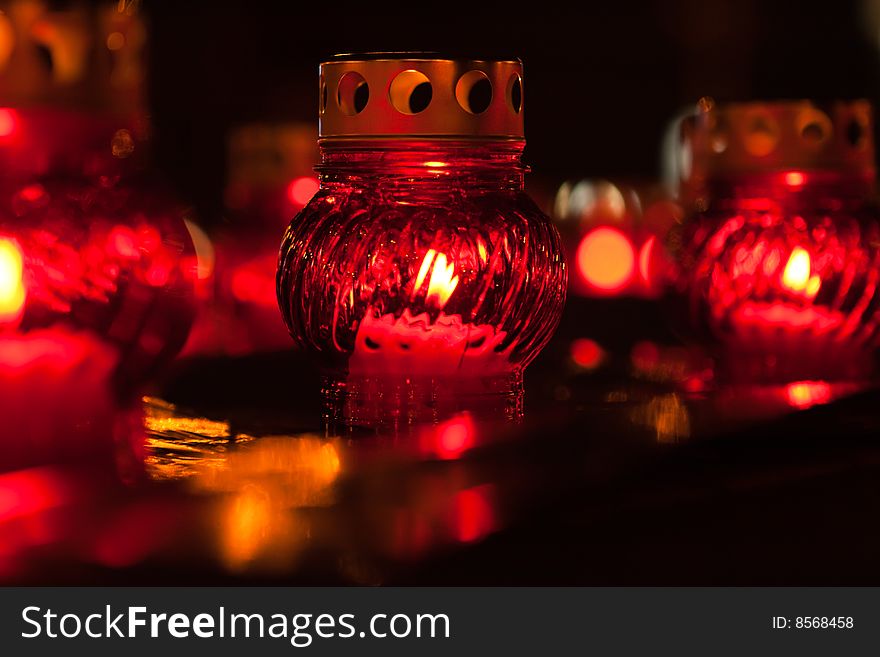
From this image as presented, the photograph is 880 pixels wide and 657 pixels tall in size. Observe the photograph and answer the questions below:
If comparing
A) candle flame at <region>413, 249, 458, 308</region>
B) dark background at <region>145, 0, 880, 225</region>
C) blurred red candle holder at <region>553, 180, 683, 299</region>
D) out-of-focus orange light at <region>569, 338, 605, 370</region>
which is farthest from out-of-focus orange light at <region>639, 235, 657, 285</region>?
dark background at <region>145, 0, 880, 225</region>

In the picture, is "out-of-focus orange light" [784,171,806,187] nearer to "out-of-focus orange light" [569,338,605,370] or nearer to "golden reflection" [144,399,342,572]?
"out-of-focus orange light" [569,338,605,370]

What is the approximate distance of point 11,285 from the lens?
2.35ft

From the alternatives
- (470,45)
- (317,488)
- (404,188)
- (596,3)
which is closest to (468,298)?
(404,188)

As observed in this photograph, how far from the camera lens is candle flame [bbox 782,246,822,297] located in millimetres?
911

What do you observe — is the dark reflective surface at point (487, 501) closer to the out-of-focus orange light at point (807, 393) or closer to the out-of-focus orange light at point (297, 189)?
the out-of-focus orange light at point (807, 393)

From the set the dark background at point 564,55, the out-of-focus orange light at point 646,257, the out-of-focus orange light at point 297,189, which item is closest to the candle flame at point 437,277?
the out-of-focus orange light at point 297,189

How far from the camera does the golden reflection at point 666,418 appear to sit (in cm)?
70

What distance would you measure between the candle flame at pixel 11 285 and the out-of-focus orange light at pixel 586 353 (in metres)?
0.44

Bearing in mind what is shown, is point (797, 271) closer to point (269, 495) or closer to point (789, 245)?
point (789, 245)

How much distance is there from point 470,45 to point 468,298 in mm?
3027

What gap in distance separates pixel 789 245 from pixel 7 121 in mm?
489

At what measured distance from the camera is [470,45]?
3.67m

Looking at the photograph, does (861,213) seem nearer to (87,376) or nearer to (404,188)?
(404,188)

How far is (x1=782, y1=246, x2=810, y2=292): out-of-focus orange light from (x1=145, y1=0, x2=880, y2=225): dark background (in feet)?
8.69
